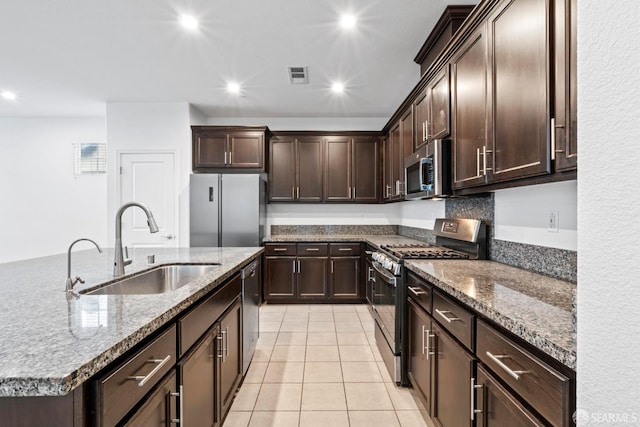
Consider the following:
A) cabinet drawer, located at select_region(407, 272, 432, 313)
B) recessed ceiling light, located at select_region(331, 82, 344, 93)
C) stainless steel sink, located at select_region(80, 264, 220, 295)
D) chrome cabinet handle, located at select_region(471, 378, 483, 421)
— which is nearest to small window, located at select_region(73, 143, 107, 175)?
recessed ceiling light, located at select_region(331, 82, 344, 93)

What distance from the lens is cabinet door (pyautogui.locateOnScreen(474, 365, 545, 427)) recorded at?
0.98 m

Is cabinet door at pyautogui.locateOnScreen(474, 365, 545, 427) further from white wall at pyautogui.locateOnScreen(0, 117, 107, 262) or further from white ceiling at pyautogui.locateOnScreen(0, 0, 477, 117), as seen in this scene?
white wall at pyautogui.locateOnScreen(0, 117, 107, 262)

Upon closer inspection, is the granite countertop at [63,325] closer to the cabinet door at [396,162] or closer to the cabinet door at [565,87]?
the cabinet door at [565,87]

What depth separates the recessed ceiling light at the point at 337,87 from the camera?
3631 mm

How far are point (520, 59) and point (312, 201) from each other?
3.40 metres

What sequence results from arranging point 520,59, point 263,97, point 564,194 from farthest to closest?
1. point 263,97
2. point 564,194
3. point 520,59

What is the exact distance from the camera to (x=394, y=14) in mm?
2367

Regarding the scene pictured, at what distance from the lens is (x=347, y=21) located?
8.07 ft

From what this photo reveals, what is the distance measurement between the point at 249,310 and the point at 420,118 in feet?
7.01

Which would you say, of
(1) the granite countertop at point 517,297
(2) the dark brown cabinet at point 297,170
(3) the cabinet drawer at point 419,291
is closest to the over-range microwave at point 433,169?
(1) the granite countertop at point 517,297

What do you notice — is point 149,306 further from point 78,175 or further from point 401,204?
point 78,175

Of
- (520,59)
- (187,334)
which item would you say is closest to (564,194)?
(520,59)

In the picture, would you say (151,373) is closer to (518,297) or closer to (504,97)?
(518,297)

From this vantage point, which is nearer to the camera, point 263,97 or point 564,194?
point 564,194
